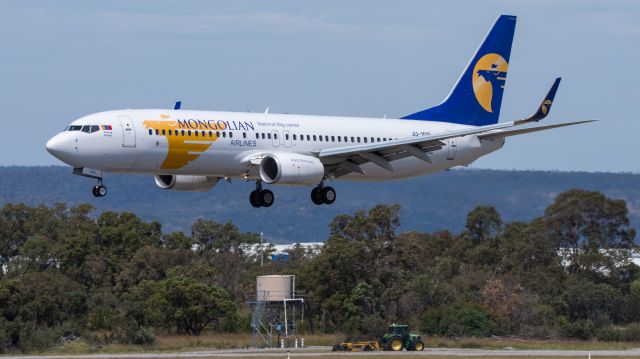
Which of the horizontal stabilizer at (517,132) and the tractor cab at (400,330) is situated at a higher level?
the horizontal stabilizer at (517,132)

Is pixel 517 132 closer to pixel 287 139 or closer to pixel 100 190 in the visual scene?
pixel 287 139

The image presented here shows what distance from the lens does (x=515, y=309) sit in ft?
347

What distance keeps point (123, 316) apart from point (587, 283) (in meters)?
42.3

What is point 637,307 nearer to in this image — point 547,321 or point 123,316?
point 547,321

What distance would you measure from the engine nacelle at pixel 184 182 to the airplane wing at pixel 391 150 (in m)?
5.64

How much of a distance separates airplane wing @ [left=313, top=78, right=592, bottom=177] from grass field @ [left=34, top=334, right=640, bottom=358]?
23.0 metres

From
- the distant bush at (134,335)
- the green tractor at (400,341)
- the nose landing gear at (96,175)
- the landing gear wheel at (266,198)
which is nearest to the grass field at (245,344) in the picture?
the distant bush at (134,335)

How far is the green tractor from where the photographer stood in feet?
265

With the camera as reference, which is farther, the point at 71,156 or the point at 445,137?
the point at 445,137

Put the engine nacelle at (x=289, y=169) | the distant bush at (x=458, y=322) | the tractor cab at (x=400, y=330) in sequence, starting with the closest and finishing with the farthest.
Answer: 1. the engine nacelle at (x=289, y=169)
2. the tractor cab at (x=400, y=330)
3. the distant bush at (x=458, y=322)

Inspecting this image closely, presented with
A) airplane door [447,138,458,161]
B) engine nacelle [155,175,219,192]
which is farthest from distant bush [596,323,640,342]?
engine nacelle [155,175,219,192]

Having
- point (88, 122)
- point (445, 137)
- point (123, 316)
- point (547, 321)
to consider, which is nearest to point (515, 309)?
point (547, 321)

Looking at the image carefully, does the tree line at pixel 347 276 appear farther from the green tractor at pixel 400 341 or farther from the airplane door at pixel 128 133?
the airplane door at pixel 128 133

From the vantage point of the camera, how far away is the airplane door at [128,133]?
58.8 m
